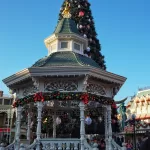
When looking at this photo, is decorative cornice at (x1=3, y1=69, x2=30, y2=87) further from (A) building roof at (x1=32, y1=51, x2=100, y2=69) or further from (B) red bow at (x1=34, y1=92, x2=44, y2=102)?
(B) red bow at (x1=34, y1=92, x2=44, y2=102)

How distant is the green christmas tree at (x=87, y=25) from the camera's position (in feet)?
103

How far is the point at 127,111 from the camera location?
60812 millimetres

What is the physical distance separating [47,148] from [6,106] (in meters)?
45.1

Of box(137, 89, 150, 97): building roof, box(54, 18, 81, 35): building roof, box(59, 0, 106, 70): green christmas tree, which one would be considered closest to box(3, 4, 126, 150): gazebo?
box(54, 18, 81, 35): building roof

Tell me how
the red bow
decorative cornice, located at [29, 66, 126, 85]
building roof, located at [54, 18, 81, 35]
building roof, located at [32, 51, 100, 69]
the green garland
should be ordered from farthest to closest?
building roof, located at [54, 18, 81, 35] < building roof, located at [32, 51, 100, 69] < the red bow < the green garland < decorative cornice, located at [29, 66, 126, 85]

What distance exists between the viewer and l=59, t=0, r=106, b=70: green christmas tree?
3138 centimetres

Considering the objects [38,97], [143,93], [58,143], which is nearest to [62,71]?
[38,97]

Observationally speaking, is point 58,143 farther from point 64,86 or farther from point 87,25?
point 87,25

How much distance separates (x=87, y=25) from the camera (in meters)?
32.2

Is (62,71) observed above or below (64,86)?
above

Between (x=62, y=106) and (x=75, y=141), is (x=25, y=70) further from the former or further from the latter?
(x=62, y=106)

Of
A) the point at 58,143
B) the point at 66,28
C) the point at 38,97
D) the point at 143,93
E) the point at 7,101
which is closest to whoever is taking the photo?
the point at 58,143

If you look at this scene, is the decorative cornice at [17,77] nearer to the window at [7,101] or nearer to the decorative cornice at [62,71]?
the decorative cornice at [62,71]

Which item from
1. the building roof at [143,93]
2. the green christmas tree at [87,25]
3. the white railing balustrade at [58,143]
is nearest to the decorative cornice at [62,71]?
the white railing balustrade at [58,143]
